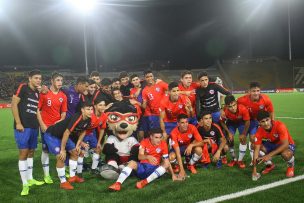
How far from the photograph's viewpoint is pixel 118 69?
5716cm

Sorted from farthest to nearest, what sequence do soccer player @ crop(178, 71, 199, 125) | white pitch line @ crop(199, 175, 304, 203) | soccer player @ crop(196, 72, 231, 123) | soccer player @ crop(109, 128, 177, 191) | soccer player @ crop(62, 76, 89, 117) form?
1. soccer player @ crop(196, 72, 231, 123)
2. soccer player @ crop(178, 71, 199, 125)
3. soccer player @ crop(62, 76, 89, 117)
4. soccer player @ crop(109, 128, 177, 191)
5. white pitch line @ crop(199, 175, 304, 203)

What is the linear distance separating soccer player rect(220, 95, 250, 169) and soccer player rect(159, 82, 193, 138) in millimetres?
798

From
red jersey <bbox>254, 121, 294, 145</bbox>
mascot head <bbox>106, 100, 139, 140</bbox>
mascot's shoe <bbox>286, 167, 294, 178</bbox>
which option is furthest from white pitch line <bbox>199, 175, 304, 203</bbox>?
mascot head <bbox>106, 100, 139, 140</bbox>

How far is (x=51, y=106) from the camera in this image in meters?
6.65

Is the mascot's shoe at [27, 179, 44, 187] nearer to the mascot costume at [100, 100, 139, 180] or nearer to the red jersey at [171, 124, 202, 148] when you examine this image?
the mascot costume at [100, 100, 139, 180]

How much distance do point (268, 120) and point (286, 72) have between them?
4719 cm

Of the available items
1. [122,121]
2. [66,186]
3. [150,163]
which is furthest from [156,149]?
[66,186]

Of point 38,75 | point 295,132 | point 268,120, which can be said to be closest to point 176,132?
point 268,120

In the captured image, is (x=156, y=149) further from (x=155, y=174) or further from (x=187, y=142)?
(x=187, y=142)

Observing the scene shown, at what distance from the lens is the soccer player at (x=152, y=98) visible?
7.77m

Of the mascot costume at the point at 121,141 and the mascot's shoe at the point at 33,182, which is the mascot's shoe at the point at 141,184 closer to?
the mascot costume at the point at 121,141

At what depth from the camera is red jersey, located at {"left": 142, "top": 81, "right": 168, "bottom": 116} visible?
7762mm

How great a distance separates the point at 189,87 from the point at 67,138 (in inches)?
129

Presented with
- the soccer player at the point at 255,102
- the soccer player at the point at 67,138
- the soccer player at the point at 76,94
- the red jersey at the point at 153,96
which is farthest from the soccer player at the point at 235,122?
the soccer player at the point at 76,94
